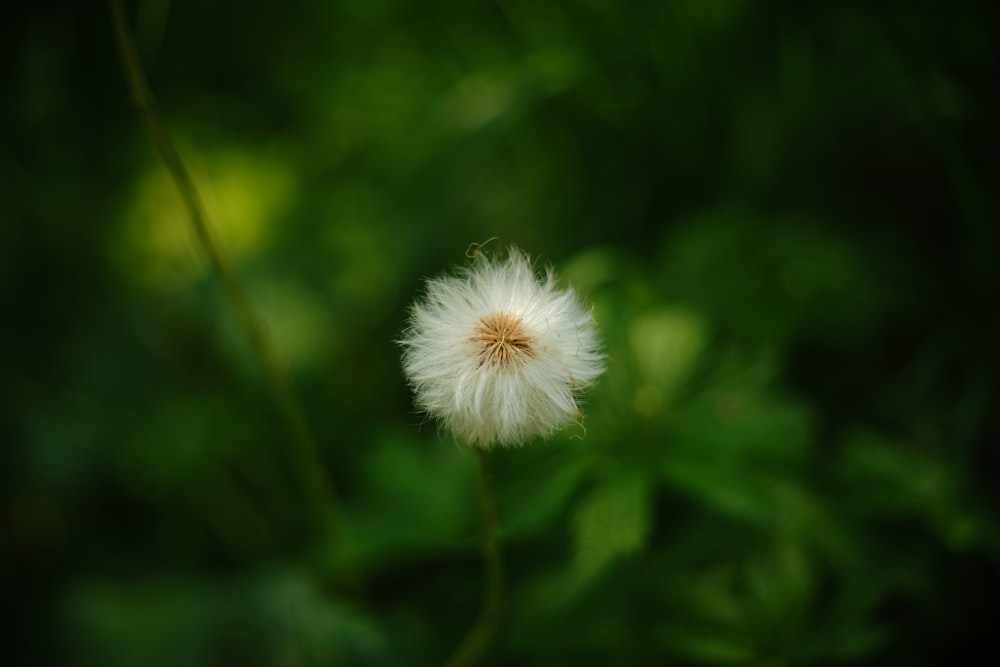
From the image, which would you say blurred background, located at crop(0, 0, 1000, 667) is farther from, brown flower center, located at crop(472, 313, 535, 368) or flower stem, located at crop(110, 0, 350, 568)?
brown flower center, located at crop(472, 313, 535, 368)

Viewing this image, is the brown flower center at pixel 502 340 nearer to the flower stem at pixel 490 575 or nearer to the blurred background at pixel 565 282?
the flower stem at pixel 490 575

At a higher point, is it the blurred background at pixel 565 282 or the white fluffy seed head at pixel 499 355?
the blurred background at pixel 565 282

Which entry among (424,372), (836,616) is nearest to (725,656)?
(836,616)

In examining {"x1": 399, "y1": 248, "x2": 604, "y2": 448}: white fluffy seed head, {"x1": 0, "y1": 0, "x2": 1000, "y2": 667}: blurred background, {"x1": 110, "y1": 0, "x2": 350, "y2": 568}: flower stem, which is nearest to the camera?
{"x1": 399, "y1": 248, "x2": 604, "y2": 448}: white fluffy seed head

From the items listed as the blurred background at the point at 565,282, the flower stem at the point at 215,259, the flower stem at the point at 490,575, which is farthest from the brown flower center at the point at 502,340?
the flower stem at the point at 215,259

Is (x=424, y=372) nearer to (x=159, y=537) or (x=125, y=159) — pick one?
(x=159, y=537)

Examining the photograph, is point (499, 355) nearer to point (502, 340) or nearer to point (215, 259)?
point (502, 340)

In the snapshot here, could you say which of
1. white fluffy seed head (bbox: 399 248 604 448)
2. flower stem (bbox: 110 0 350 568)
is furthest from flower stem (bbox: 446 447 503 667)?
flower stem (bbox: 110 0 350 568)

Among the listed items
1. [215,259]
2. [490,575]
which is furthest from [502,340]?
[215,259]
